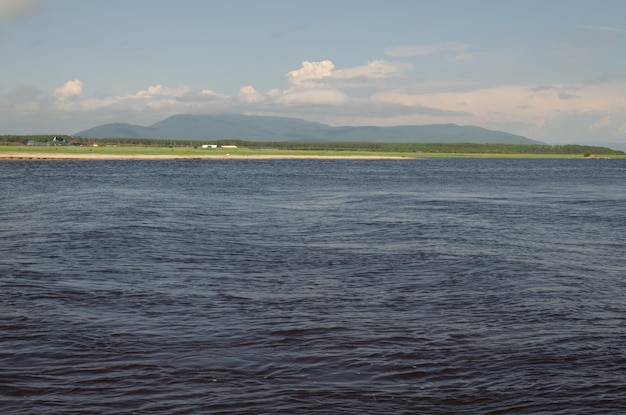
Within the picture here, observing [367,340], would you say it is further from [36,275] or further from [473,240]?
[473,240]

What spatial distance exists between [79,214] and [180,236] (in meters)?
13.0

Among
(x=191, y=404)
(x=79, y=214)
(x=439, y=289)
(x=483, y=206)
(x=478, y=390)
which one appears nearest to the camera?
(x=191, y=404)

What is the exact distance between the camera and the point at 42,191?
61.0 meters

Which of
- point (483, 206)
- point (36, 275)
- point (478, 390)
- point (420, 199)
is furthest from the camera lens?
point (420, 199)

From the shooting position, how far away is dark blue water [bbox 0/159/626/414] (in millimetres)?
11852

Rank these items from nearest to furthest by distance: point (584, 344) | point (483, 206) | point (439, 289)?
point (584, 344) < point (439, 289) < point (483, 206)

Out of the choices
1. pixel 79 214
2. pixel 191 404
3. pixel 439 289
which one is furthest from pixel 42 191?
pixel 191 404

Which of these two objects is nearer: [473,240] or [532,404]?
[532,404]

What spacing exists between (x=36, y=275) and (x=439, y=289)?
13222mm

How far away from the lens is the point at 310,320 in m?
16.7

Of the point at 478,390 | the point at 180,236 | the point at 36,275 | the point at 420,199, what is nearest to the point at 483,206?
the point at 420,199

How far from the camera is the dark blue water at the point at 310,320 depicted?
11852mm

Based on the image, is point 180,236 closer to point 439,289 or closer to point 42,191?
point 439,289

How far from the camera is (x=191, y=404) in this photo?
11.3 metres
